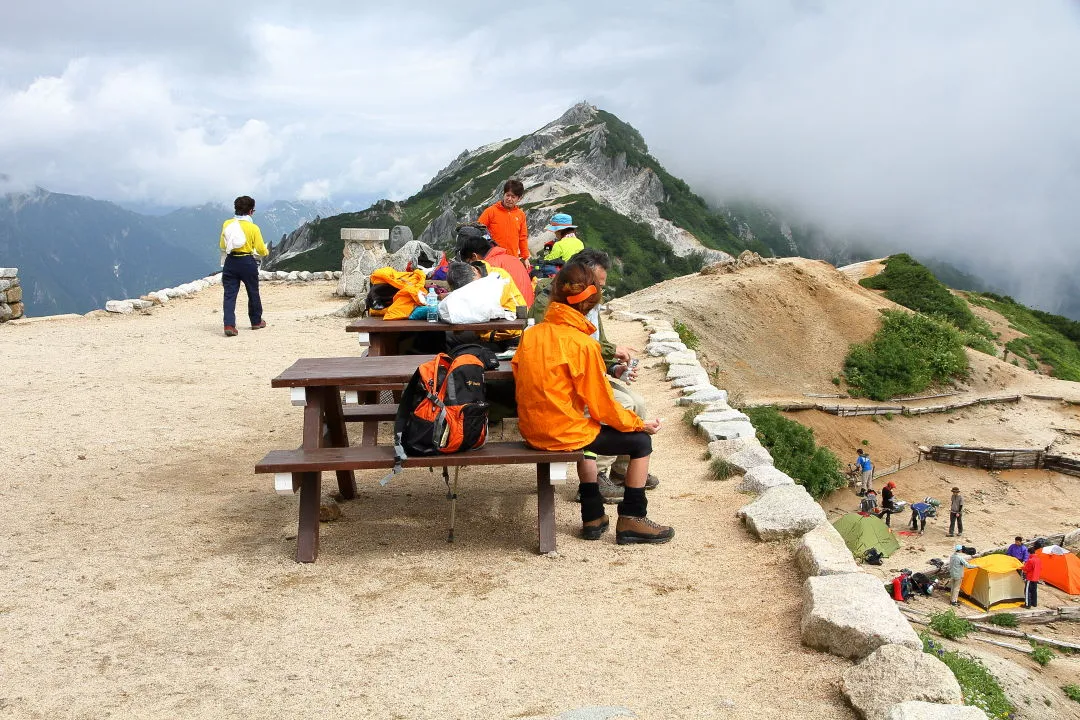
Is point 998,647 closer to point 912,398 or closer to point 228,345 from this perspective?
point 228,345

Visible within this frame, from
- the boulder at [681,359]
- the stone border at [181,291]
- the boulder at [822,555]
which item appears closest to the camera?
the boulder at [822,555]

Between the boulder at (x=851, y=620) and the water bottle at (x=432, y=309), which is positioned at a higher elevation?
the water bottle at (x=432, y=309)

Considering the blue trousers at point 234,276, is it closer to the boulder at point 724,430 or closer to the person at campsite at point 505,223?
the person at campsite at point 505,223

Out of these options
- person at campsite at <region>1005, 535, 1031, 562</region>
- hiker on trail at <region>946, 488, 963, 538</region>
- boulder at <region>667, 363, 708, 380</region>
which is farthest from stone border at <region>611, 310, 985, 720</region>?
hiker on trail at <region>946, 488, 963, 538</region>

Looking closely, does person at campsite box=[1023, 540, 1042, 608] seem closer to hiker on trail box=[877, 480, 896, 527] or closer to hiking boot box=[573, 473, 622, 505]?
hiker on trail box=[877, 480, 896, 527]

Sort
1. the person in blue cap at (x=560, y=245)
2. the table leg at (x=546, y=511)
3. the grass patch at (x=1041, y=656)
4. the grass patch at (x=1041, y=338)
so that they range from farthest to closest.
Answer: the grass patch at (x=1041, y=338)
the person in blue cap at (x=560, y=245)
the grass patch at (x=1041, y=656)
the table leg at (x=546, y=511)

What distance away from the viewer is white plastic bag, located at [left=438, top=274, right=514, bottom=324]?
5848 millimetres

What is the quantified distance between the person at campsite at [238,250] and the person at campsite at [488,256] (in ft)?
16.1

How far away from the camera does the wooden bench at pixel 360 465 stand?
404cm

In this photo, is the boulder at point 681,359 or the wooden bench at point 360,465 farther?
the boulder at point 681,359

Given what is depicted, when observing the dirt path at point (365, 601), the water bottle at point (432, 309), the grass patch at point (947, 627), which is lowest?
the grass patch at point (947, 627)

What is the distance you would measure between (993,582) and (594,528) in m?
9.22

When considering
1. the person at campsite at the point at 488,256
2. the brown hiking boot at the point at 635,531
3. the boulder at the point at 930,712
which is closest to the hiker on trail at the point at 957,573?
the person at campsite at the point at 488,256

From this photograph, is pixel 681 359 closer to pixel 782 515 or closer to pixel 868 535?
pixel 868 535
